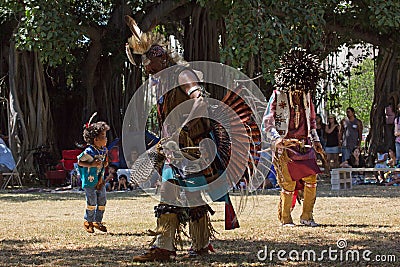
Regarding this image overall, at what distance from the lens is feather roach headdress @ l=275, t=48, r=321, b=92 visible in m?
7.10

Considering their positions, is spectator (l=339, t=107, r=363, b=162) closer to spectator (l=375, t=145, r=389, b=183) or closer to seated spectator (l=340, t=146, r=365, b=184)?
seated spectator (l=340, t=146, r=365, b=184)

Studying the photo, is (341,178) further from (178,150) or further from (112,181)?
(178,150)

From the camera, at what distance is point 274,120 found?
275 inches

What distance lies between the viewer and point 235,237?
6344 millimetres

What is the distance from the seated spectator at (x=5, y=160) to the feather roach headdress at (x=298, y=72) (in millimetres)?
8668

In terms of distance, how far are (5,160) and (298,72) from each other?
887 cm

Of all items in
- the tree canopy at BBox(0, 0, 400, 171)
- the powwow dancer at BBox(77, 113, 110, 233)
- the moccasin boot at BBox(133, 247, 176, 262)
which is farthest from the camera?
the tree canopy at BBox(0, 0, 400, 171)

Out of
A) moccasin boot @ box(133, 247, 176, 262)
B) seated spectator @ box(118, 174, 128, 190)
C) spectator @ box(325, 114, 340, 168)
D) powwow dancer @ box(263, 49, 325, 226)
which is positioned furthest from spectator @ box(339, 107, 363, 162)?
moccasin boot @ box(133, 247, 176, 262)

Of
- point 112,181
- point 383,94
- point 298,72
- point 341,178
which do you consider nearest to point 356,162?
point 383,94

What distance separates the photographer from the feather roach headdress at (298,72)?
7.10 m

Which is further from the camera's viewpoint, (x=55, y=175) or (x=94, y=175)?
(x=55, y=175)

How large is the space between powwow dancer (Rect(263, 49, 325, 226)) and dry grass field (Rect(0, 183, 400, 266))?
0.94 feet

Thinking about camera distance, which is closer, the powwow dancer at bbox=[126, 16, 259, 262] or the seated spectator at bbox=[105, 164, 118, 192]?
the powwow dancer at bbox=[126, 16, 259, 262]

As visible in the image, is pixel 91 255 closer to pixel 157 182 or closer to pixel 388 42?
pixel 157 182
